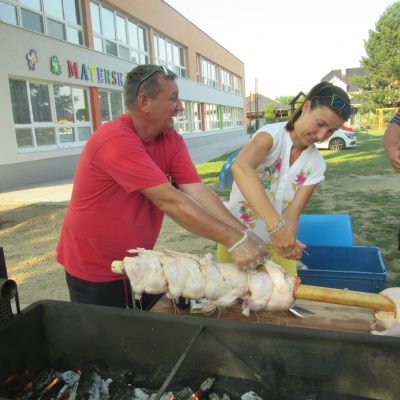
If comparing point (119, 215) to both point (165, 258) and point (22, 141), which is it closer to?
point (165, 258)

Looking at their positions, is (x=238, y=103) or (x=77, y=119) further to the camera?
(x=238, y=103)

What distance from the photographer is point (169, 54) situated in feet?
69.6

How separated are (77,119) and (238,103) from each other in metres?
27.7

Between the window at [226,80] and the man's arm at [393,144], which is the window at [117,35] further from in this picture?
the window at [226,80]

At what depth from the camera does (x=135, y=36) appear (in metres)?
17.3

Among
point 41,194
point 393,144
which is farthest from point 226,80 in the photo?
point 393,144

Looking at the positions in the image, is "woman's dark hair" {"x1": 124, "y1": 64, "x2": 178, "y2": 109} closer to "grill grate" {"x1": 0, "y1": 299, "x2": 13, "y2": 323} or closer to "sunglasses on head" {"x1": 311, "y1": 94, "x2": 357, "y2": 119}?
"sunglasses on head" {"x1": 311, "y1": 94, "x2": 357, "y2": 119}

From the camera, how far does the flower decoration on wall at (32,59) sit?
34.4ft

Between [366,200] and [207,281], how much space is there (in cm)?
713

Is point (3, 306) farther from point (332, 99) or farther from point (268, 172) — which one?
point (332, 99)

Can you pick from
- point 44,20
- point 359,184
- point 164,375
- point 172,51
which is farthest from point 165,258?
point 172,51

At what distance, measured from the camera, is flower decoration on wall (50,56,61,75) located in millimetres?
11289

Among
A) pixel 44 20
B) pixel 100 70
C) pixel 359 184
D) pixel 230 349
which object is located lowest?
pixel 359 184

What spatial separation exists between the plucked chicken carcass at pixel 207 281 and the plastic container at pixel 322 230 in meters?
2.10
